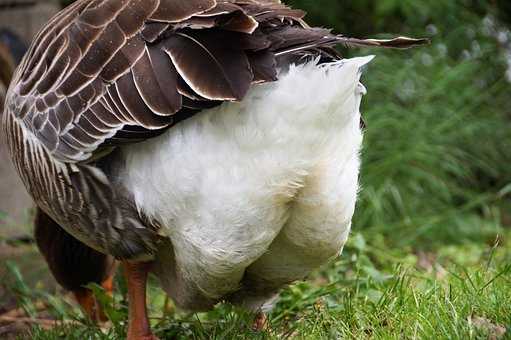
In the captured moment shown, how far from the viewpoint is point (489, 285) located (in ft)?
10.7

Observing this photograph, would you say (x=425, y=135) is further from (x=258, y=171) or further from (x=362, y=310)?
(x=258, y=171)

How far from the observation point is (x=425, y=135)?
6.51 m

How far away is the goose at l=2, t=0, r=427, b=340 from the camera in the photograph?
285 centimetres

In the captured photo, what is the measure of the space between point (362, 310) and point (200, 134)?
1.02 metres

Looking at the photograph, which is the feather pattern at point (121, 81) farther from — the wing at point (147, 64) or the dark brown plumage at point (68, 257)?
the dark brown plumage at point (68, 257)

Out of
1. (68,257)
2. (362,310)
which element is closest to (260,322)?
(362,310)

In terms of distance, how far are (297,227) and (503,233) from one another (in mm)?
3648

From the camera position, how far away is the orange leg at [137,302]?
360cm

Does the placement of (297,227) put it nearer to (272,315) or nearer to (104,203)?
(104,203)

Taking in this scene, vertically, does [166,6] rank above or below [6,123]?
above

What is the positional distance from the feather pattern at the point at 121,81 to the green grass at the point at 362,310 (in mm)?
513

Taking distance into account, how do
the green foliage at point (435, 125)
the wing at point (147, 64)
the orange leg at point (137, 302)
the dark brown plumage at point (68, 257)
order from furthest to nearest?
1. the green foliage at point (435, 125)
2. the dark brown plumage at point (68, 257)
3. the orange leg at point (137, 302)
4. the wing at point (147, 64)

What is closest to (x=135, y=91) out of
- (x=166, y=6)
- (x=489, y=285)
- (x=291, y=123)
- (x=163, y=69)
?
(x=163, y=69)

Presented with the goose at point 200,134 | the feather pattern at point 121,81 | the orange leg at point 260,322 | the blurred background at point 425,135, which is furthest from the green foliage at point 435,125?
Answer: the feather pattern at point 121,81
